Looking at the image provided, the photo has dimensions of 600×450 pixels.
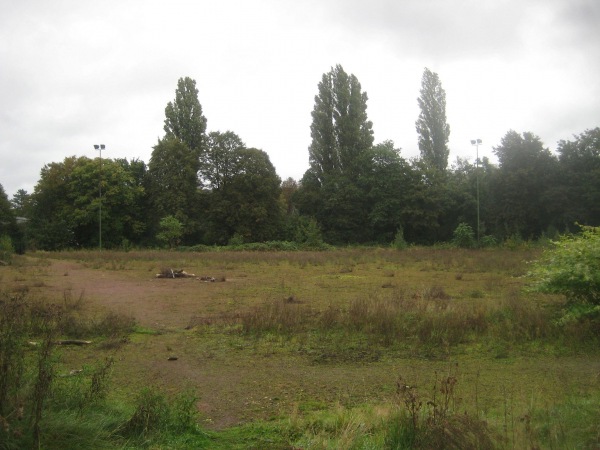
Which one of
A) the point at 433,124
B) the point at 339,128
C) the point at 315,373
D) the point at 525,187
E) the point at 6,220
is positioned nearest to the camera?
the point at 315,373

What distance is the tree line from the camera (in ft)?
163

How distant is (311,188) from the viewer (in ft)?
189

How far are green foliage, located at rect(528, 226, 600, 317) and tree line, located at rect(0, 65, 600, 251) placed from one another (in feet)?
132

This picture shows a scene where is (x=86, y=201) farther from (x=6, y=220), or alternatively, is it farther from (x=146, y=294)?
(x=146, y=294)

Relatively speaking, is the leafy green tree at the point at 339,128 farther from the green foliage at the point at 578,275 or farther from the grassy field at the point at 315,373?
the green foliage at the point at 578,275

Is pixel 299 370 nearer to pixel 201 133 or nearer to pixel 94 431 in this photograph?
pixel 94 431

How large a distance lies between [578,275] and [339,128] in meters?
50.1

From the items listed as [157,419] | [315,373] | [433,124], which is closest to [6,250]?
[315,373]

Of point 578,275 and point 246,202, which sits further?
point 246,202

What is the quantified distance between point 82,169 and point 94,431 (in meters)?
55.0

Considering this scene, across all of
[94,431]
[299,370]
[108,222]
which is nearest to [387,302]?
[299,370]

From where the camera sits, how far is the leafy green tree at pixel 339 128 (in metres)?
57.2

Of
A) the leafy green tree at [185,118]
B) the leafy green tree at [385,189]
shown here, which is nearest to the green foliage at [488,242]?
the leafy green tree at [385,189]

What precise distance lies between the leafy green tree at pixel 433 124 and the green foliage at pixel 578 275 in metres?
50.3
